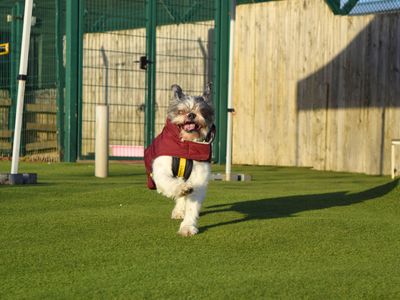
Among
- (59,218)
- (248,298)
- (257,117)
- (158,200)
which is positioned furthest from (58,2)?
(248,298)

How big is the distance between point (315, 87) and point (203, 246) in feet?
30.5

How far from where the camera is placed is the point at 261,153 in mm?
14789

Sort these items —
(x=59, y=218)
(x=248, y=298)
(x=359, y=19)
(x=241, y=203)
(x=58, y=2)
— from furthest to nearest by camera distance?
(x=58, y=2)
(x=359, y=19)
(x=241, y=203)
(x=59, y=218)
(x=248, y=298)

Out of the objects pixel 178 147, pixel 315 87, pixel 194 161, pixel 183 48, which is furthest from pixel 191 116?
pixel 183 48

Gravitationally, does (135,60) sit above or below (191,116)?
above

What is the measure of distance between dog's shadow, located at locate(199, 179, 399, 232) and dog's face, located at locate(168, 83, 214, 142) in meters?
0.66

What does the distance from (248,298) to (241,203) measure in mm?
3987

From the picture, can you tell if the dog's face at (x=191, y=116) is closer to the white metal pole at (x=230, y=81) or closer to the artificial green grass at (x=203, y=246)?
the artificial green grass at (x=203, y=246)

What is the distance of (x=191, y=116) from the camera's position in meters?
5.70

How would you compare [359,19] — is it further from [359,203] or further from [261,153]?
[359,203]

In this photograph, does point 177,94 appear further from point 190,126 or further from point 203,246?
point 203,246

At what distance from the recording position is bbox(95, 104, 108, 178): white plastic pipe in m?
10.7

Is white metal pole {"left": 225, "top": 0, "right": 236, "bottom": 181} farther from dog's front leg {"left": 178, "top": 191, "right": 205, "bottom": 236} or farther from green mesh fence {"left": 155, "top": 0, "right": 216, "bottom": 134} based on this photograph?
green mesh fence {"left": 155, "top": 0, "right": 216, "bottom": 134}

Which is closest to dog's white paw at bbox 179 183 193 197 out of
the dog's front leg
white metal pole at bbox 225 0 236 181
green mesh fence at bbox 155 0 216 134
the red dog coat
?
the dog's front leg
